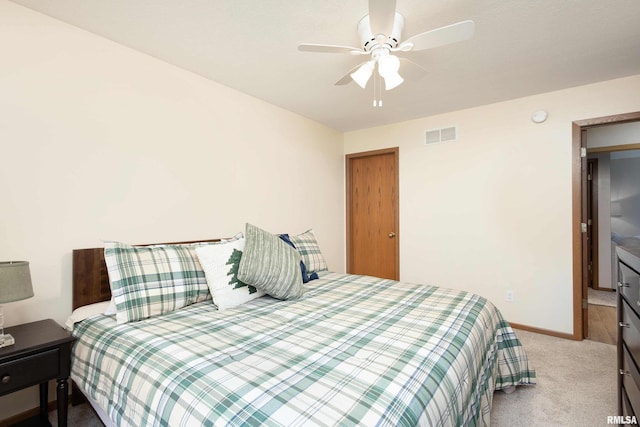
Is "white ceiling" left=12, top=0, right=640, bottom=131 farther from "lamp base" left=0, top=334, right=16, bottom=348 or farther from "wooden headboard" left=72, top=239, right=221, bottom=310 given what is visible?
"lamp base" left=0, top=334, right=16, bottom=348

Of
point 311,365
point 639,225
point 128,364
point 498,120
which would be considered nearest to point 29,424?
point 128,364

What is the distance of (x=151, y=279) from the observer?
5.82 ft

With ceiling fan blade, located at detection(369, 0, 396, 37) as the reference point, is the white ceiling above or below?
above

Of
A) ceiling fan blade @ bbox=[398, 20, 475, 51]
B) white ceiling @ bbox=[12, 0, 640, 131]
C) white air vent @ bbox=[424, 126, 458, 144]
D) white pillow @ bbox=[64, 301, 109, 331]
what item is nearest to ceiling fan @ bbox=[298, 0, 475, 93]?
ceiling fan blade @ bbox=[398, 20, 475, 51]

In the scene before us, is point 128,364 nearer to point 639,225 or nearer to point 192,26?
point 192,26

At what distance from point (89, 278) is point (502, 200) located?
370cm

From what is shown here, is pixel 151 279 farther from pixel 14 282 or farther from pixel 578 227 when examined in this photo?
pixel 578 227

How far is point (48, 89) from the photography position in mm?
1808

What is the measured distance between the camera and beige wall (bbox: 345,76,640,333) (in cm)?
289

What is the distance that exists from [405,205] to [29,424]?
12.1 feet

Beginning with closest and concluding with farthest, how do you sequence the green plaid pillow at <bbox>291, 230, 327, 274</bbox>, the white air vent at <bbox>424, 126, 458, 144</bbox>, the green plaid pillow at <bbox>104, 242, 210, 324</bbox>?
1. the green plaid pillow at <bbox>104, 242, 210, 324</bbox>
2. the green plaid pillow at <bbox>291, 230, 327, 274</bbox>
3. the white air vent at <bbox>424, 126, 458, 144</bbox>

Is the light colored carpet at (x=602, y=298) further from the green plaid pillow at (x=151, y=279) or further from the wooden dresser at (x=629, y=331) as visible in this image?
the green plaid pillow at (x=151, y=279)

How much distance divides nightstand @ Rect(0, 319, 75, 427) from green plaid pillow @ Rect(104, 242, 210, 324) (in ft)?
0.86

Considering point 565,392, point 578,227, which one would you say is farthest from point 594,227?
point 565,392
